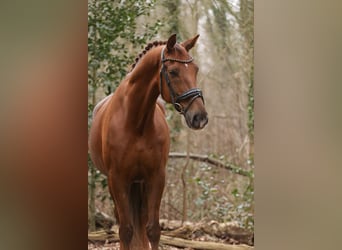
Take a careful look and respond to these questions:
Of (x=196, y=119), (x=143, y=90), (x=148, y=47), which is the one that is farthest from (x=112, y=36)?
(x=196, y=119)

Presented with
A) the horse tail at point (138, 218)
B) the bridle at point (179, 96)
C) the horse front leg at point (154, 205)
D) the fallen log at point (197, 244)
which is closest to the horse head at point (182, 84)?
the bridle at point (179, 96)

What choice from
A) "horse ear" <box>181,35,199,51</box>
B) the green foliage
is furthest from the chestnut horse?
the green foliage

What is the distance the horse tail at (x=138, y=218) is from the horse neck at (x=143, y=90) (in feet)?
1.35

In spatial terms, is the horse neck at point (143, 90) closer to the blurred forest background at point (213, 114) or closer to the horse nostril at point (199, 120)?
the blurred forest background at point (213, 114)

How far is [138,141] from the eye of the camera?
338 cm

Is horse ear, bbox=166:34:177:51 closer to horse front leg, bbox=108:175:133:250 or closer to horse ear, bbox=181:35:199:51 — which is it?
horse ear, bbox=181:35:199:51

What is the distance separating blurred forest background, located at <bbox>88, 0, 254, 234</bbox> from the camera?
337 centimetres

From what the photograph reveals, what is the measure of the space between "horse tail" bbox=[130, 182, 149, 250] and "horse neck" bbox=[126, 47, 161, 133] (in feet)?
1.35

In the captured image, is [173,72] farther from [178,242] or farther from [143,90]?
[178,242]

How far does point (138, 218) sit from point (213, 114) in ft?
2.70

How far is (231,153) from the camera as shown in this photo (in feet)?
11.1
